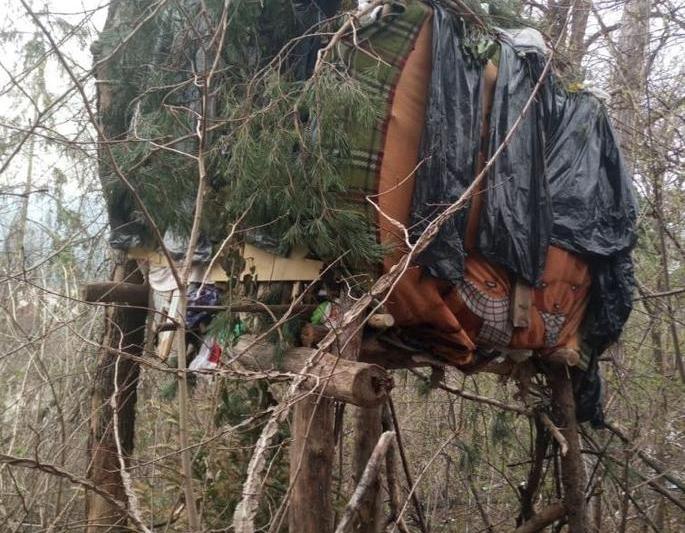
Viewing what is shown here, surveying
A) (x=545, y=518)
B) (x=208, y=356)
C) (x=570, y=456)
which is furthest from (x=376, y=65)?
(x=545, y=518)

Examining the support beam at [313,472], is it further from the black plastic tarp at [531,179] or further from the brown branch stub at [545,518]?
the brown branch stub at [545,518]

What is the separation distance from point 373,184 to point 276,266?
0.70m

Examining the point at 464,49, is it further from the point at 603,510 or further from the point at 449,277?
the point at 603,510

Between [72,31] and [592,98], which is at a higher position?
[592,98]

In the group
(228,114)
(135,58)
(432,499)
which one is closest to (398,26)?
(228,114)

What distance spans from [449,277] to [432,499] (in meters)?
4.40

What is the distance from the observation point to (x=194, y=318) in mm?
4266

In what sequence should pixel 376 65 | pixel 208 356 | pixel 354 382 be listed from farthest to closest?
pixel 208 356, pixel 376 65, pixel 354 382

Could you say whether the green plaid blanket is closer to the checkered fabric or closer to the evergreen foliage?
the evergreen foliage

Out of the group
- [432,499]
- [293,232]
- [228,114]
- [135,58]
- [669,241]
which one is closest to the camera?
[293,232]

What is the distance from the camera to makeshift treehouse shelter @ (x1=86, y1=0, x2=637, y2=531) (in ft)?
11.1

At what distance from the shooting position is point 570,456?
189 inches

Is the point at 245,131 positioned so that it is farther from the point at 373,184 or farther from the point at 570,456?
the point at 570,456

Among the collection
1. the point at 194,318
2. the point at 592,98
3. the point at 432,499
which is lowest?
the point at 432,499
